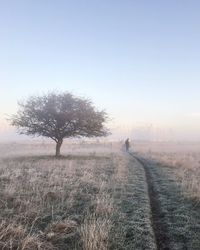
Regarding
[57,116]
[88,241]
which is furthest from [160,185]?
[57,116]

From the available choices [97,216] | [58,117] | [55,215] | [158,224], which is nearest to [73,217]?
[55,215]

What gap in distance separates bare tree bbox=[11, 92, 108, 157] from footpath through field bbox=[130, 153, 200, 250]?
23632 millimetres

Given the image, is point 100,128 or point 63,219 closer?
point 63,219

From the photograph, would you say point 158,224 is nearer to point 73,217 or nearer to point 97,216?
point 97,216

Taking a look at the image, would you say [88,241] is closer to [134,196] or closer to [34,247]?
[34,247]

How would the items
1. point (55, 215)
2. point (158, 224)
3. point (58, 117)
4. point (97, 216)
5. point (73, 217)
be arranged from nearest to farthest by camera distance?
point (158, 224) < point (73, 217) < point (97, 216) < point (55, 215) < point (58, 117)

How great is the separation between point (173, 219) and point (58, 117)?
95.3ft

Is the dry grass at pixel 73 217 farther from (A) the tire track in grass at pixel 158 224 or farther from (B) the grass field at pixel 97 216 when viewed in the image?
(A) the tire track in grass at pixel 158 224

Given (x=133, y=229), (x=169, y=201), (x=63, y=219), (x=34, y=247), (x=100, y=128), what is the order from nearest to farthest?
(x=34, y=247)
(x=133, y=229)
(x=63, y=219)
(x=169, y=201)
(x=100, y=128)

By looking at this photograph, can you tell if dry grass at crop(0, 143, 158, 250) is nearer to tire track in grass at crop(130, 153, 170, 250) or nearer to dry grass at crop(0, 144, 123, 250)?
dry grass at crop(0, 144, 123, 250)

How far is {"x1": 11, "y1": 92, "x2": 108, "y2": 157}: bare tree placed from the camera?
39.2 meters

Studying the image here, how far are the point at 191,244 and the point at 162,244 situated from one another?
773 millimetres

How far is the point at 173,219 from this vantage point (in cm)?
1108

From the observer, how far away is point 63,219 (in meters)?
10.8
